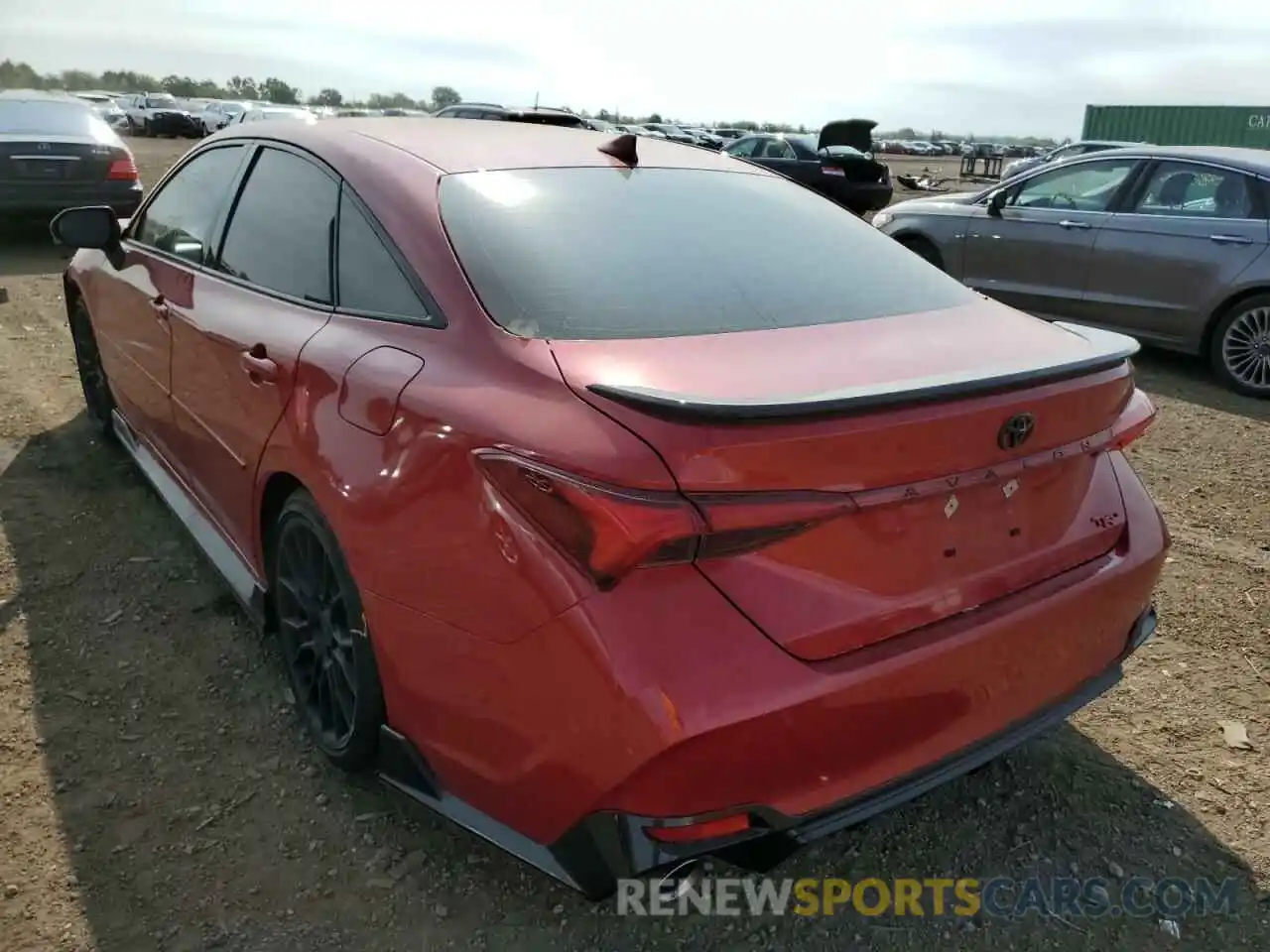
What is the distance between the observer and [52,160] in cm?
968

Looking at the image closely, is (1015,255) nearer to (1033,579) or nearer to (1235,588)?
(1235,588)

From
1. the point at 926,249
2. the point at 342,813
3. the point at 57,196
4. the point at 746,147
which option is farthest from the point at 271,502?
the point at 746,147

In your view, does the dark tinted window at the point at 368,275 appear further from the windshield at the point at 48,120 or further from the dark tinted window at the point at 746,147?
the dark tinted window at the point at 746,147

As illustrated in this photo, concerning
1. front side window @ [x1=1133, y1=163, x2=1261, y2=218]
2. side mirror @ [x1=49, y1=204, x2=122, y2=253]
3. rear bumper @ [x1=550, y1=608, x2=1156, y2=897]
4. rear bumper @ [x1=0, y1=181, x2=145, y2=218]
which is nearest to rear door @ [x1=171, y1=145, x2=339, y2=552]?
side mirror @ [x1=49, y1=204, x2=122, y2=253]

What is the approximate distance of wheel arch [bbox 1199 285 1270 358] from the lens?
644 centimetres

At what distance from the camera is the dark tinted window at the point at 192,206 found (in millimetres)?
3273

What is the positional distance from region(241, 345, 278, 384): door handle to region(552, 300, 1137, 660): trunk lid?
0.97 m

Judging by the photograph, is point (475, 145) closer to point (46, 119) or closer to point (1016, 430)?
point (1016, 430)

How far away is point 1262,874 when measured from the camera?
234 cm

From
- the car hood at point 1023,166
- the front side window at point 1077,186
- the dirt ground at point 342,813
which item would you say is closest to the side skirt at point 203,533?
the dirt ground at point 342,813

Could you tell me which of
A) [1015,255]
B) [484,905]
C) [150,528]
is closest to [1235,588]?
[484,905]

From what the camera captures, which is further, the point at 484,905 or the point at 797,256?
the point at 797,256

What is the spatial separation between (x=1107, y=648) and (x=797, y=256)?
3.92 feet

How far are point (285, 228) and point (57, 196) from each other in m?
8.62
